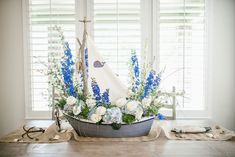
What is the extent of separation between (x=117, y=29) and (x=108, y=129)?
174 cm

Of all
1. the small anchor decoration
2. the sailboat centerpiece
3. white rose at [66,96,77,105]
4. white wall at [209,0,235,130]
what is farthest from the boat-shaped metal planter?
white wall at [209,0,235,130]

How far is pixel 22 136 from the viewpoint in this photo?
1.94m

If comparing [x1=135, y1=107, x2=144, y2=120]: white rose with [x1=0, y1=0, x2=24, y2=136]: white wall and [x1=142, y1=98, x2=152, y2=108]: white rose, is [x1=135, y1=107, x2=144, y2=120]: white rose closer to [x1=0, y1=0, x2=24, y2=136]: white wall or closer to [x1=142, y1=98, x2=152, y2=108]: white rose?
[x1=142, y1=98, x2=152, y2=108]: white rose

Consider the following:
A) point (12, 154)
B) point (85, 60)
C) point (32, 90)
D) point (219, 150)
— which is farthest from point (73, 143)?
point (32, 90)

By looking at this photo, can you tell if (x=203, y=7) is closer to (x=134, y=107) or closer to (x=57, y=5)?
(x=57, y=5)

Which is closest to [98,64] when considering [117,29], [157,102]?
[157,102]

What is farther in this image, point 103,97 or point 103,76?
point 103,76

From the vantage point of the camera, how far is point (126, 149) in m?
1.63

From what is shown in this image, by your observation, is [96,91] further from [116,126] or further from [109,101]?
[116,126]

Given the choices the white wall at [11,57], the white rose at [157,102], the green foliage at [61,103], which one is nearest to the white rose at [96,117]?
the green foliage at [61,103]

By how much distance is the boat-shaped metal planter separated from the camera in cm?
179

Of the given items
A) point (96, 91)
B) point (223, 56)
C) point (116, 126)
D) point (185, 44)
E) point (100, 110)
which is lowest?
point (116, 126)

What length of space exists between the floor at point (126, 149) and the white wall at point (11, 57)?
1.72 m

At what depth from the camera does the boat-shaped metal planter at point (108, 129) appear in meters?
1.79
